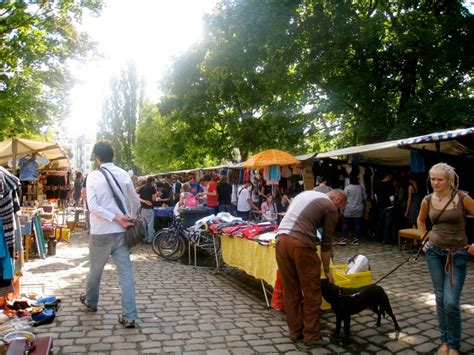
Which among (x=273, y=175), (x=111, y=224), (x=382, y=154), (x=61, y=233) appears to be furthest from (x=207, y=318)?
(x=273, y=175)

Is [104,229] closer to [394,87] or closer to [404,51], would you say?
[404,51]

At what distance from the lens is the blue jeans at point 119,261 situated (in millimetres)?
4590

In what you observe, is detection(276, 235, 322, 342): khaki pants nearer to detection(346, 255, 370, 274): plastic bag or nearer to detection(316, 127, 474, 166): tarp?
detection(346, 255, 370, 274): plastic bag

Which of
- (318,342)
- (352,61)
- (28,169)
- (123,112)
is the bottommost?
(318,342)

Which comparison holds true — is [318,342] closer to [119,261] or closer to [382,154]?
[119,261]

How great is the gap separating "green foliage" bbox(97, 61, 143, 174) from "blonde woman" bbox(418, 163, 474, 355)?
160ft

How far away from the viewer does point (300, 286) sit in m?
4.32

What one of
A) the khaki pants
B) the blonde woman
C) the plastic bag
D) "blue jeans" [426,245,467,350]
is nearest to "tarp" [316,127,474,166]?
the plastic bag

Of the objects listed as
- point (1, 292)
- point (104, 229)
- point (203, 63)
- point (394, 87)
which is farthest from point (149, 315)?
point (203, 63)

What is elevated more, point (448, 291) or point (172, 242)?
point (448, 291)

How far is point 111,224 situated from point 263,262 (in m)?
2.14

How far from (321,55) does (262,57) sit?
2.65 meters

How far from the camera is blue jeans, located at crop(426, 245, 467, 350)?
12.2ft

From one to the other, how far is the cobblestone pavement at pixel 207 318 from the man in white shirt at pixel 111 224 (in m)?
0.44
